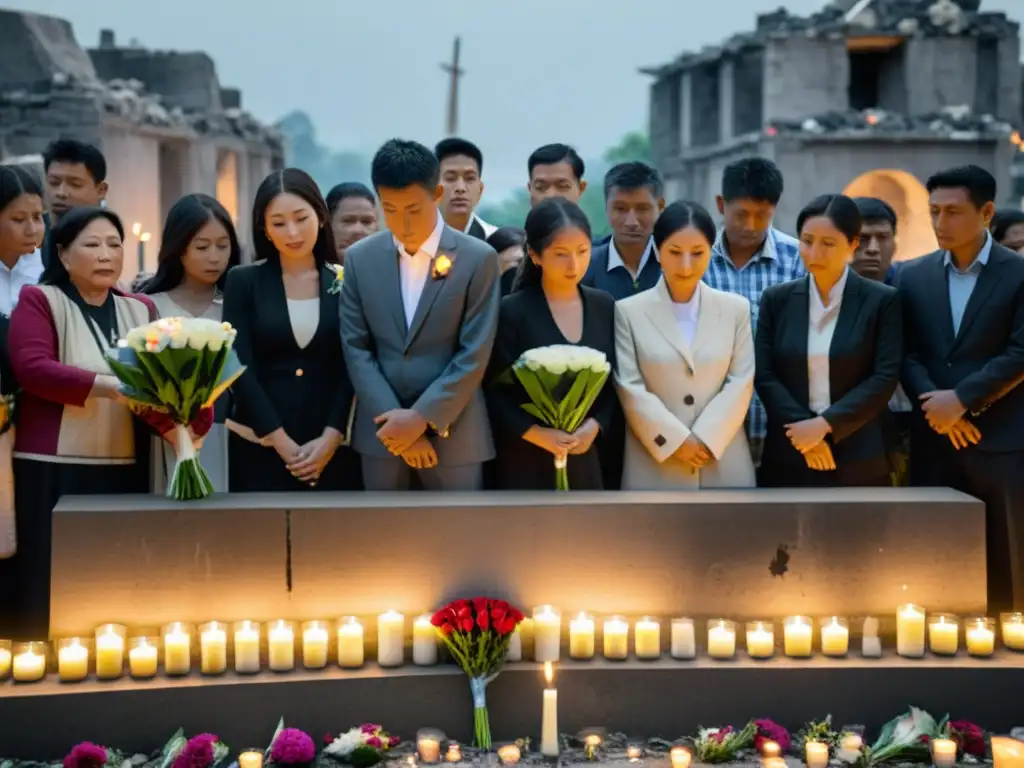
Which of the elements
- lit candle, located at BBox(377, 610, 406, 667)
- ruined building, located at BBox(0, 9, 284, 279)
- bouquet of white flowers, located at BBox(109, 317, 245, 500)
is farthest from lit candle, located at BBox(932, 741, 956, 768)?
ruined building, located at BBox(0, 9, 284, 279)

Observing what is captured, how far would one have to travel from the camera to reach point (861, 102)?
25938mm

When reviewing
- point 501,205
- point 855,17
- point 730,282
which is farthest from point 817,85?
point 501,205

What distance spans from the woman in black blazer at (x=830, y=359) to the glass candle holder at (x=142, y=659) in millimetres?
2446

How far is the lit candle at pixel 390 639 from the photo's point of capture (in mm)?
4223

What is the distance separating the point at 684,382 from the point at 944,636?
1.29m

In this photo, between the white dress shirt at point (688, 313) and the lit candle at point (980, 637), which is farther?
the white dress shirt at point (688, 313)

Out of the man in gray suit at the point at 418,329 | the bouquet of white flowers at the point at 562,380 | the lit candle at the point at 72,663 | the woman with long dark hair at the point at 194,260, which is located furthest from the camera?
the woman with long dark hair at the point at 194,260

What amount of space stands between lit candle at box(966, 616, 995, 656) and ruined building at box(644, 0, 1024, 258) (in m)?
17.3

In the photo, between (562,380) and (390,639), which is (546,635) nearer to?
(390,639)

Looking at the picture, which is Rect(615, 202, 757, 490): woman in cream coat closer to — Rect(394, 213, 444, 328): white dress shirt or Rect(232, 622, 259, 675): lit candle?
Rect(394, 213, 444, 328): white dress shirt

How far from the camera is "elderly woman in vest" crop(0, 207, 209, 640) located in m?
4.63

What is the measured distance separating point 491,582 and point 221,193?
1939 cm

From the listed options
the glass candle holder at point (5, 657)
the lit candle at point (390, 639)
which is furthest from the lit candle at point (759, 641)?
the glass candle holder at point (5, 657)

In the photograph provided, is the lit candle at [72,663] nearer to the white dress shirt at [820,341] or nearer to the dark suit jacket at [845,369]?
the dark suit jacket at [845,369]
